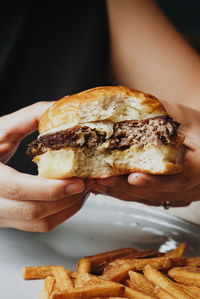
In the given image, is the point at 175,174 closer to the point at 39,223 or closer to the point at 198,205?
the point at 39,223

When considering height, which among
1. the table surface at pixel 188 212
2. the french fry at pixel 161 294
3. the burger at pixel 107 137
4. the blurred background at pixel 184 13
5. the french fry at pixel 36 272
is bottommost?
the french fry at pixel 36 272

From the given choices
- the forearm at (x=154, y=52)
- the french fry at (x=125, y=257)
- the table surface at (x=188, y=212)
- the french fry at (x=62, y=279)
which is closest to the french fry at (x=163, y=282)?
the french fry at (x=125, y=257)

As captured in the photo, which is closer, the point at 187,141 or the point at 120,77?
the point at 187,141

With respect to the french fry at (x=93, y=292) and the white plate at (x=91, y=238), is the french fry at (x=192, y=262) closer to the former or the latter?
the white plate at (x=91, y=238)

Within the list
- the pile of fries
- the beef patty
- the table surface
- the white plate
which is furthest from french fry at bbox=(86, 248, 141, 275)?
the table surface

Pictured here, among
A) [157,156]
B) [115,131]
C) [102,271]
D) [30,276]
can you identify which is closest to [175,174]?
[157,156]
